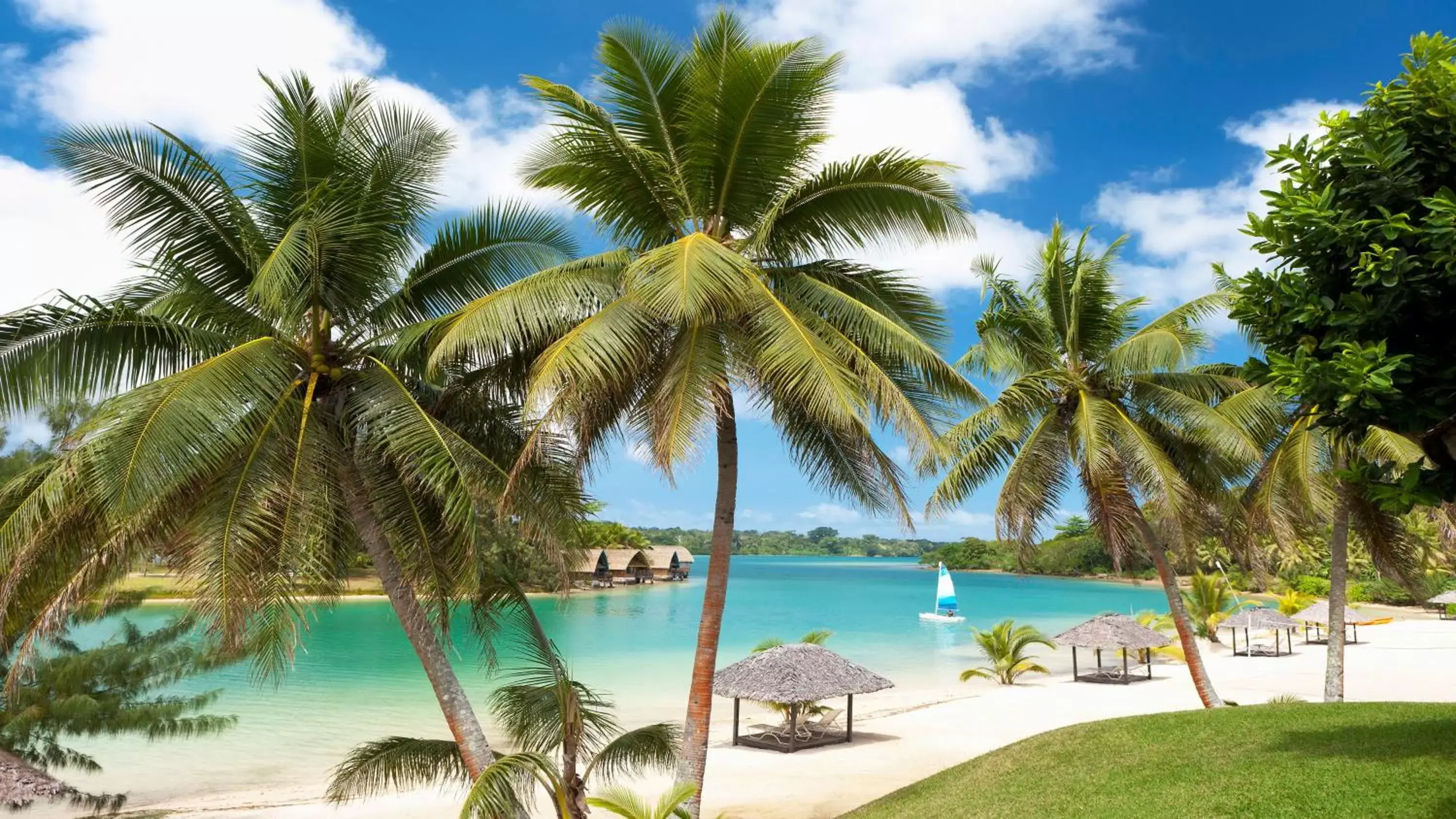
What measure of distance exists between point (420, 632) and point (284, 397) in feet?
7.81

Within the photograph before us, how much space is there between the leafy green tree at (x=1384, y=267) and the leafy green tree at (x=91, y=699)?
10568 millimetres

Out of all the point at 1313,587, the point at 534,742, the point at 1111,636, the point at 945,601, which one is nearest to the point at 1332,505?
the point at 534,742

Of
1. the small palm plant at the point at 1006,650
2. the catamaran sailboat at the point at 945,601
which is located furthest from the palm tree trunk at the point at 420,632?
the catamaran sailboat at the point at 945,601

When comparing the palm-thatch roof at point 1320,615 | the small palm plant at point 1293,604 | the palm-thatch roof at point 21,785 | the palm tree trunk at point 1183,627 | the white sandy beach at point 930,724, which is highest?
the palm tree trunk at point 1183,627

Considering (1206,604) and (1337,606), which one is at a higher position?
(1337,606)

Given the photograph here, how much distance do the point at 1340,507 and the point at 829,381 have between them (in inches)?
337

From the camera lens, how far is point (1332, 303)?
18.1 ft

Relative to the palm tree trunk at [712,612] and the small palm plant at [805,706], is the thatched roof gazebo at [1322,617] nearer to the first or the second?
the small palm plant at [805,706]

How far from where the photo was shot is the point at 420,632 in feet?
27.5

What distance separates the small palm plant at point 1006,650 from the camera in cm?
2767

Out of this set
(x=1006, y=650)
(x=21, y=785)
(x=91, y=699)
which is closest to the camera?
(x=21, y=785)

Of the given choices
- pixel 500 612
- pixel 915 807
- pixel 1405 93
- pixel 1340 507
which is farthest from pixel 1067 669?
pixel 1405 93

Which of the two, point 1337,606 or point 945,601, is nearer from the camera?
point 1337,606

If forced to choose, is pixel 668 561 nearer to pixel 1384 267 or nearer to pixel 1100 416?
pixel 1100 416
